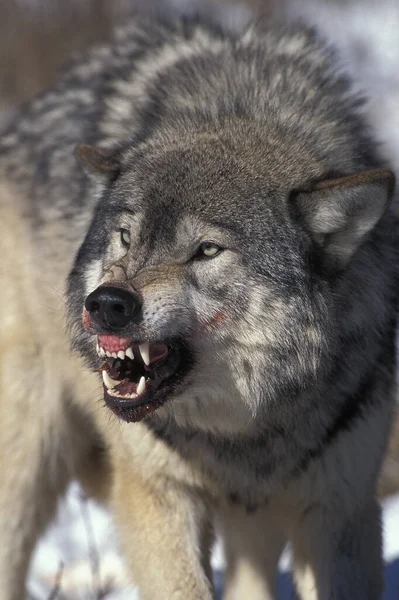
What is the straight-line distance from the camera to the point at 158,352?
9.54 feet

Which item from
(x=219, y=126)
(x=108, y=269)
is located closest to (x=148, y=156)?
(x=219, y=126)

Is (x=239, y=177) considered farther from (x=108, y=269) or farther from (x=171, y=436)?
(x=171, y=436)

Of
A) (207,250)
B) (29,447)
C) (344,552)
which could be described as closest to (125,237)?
(207,250)

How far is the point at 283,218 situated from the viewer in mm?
3111

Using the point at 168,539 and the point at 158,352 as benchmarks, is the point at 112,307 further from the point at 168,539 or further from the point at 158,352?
the point at 168,539

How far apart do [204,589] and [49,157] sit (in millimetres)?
1947

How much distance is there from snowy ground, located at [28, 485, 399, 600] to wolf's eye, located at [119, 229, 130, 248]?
1.89 meters

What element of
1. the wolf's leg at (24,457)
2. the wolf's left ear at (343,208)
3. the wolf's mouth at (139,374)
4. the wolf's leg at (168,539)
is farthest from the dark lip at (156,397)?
the wolf's leg at (24,457)

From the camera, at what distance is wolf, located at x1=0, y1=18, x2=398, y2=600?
299cm

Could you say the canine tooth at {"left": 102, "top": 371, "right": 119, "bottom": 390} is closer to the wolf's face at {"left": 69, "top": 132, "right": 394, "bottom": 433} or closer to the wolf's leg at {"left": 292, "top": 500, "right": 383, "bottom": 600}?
the wolf's face at {"left": 69, "top": 132, "right": 394, "bottom": 433}

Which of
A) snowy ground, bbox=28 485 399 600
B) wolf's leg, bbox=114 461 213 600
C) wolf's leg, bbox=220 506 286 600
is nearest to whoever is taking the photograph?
wolf's leg, bbox=114 461 213 600

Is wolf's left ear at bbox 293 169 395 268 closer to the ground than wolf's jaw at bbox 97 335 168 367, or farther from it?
farther from it

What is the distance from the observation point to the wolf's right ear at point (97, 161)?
3371 millimetres

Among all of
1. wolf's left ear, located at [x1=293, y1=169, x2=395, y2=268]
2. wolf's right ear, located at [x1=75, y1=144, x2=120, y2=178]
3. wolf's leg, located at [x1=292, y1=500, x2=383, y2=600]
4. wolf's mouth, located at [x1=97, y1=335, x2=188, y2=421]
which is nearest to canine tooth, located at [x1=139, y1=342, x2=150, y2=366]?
wolf's mouth, located at [x1=97, y1=335, x2=188, y2=421]
